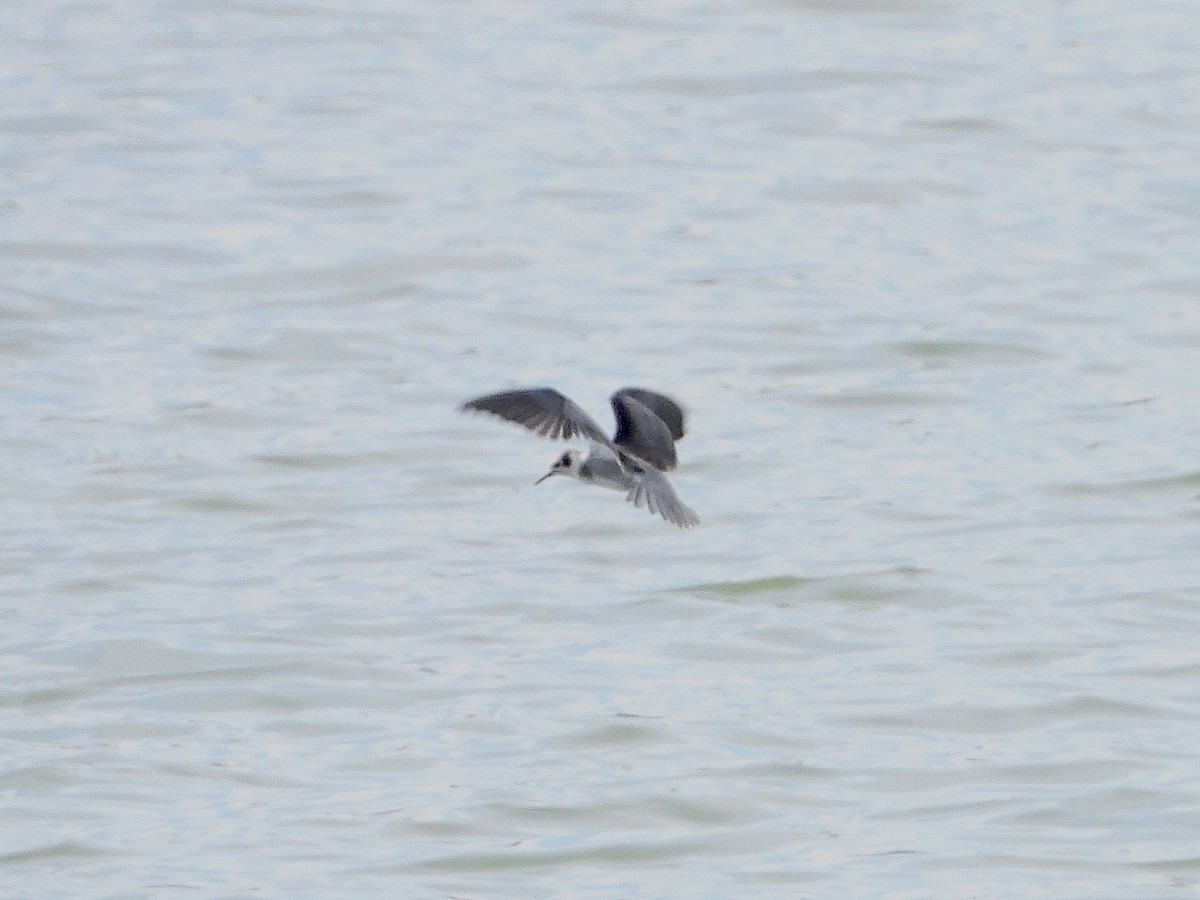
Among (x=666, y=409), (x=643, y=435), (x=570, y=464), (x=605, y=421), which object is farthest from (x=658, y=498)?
(x=605, y=421)

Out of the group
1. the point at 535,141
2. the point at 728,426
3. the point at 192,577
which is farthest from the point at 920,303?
the point at 192,577

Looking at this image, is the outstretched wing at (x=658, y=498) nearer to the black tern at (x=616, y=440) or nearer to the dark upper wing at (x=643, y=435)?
the black tern at (x=616, y=440)

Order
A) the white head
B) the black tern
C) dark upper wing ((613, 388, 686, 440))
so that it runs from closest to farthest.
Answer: the black tern, the white head, dark upper wing ((613, 388, 686, 440))

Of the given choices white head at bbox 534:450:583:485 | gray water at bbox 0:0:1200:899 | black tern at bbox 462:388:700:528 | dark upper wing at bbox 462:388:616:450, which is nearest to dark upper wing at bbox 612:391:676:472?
black tern at bbox 462:388:700:528

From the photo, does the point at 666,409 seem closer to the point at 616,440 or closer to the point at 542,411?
the point at 616,440

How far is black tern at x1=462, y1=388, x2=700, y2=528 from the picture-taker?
790cm

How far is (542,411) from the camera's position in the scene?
7.96m

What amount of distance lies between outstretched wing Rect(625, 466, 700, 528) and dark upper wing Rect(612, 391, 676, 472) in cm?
23

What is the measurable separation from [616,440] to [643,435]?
0.32 feet

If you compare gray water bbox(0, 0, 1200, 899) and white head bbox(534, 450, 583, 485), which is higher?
white head bbox(534, 450, 583, 485)

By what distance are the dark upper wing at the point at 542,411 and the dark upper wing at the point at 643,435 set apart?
15.2 inches

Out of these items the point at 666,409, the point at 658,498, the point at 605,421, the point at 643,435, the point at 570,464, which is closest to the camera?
the point at 658,498

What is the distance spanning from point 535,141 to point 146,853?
32.5 feet

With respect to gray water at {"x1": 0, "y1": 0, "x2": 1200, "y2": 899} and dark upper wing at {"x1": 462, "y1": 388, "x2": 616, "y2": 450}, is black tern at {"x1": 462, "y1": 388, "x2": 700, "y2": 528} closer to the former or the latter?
dark upper wing at {"x1": 462, "y1": 388, "x2": 616, "y2": 450}
